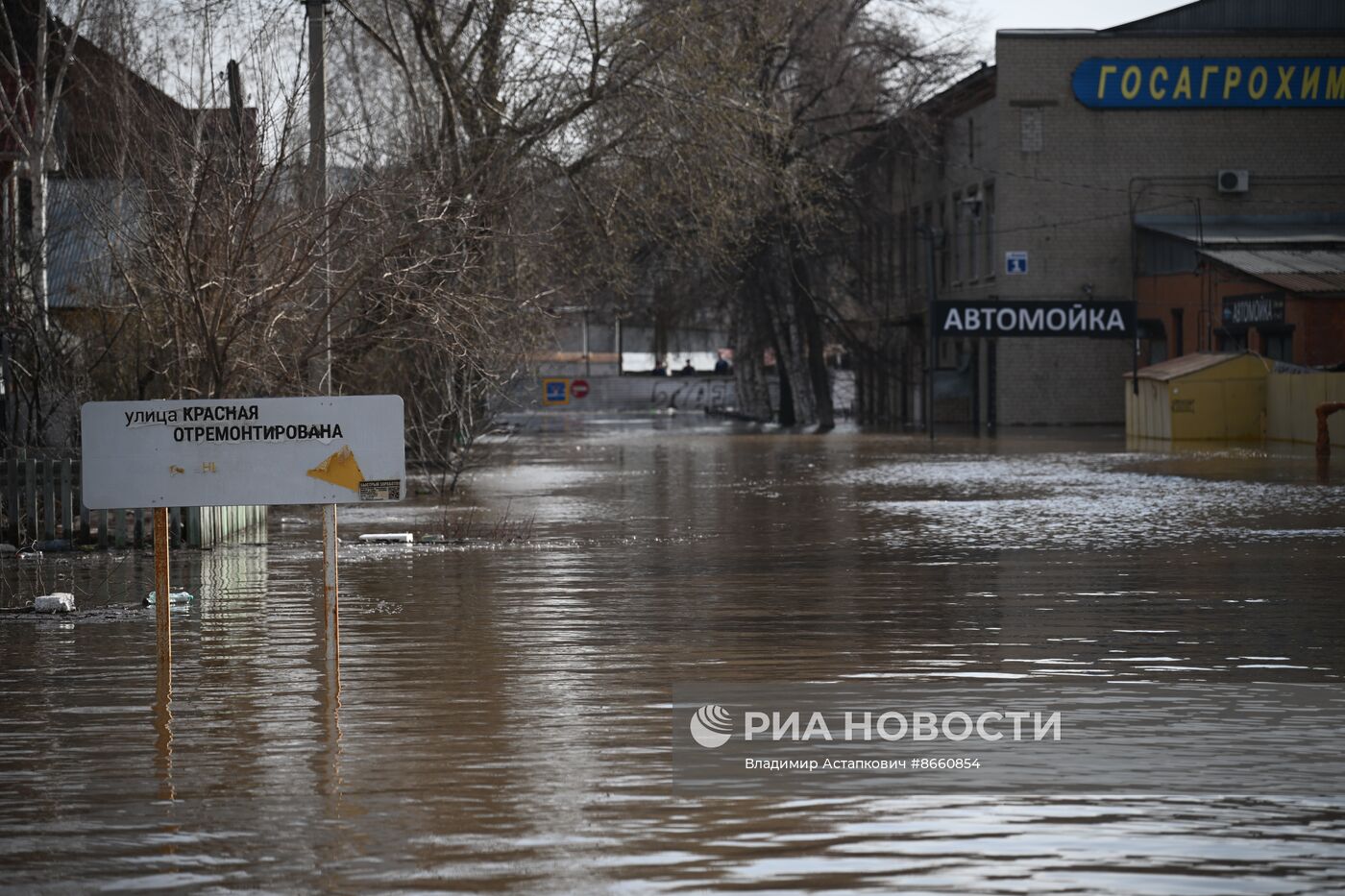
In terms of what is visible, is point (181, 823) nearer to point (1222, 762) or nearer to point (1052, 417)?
point (1222, 762)

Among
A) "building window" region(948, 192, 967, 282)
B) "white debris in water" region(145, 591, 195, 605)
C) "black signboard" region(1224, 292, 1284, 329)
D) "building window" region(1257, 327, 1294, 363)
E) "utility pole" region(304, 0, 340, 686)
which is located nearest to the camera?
"white debris in water" region(145, 591, 195, 605)

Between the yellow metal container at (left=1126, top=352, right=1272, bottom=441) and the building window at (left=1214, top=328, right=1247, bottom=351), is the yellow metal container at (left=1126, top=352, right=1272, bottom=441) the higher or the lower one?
the lower one

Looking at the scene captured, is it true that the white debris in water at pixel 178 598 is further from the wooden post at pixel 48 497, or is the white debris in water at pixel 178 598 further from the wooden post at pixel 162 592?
the wooden post at pixel 48 497

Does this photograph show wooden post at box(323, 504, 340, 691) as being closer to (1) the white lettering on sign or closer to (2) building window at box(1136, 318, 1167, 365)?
(1) the white lettering on sign

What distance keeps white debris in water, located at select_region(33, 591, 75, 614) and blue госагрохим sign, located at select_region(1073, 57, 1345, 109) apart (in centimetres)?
4271

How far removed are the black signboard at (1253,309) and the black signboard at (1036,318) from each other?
7.57ft

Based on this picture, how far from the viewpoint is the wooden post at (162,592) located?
30.9 ft

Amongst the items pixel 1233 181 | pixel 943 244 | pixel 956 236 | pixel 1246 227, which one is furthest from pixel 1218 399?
pixel 943 244

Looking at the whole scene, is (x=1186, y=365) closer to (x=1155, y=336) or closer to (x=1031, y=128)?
(x=1155, y=336)

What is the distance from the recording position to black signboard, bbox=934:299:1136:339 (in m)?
43.8

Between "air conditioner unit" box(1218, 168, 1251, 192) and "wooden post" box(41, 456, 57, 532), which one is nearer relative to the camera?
"wooden post" box(41, 456, 57, 532)

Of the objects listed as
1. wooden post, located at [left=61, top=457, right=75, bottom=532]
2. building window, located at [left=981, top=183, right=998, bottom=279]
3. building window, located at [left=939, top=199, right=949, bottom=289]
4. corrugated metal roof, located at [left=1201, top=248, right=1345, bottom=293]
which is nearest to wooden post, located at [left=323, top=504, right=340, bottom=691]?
wooden post, located at [left=61, top=457, right=75, bottom=532]

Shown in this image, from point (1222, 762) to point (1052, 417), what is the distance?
44718 mm

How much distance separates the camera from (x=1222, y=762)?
762 cm
